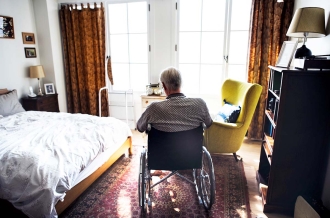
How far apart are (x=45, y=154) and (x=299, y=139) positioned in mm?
2111

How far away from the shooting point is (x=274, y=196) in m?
1.94

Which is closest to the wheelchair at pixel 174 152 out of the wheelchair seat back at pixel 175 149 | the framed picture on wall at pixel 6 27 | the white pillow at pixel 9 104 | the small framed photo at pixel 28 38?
the wheelchair seat back at pixel 175 149

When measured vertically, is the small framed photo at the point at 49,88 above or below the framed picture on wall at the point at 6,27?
below

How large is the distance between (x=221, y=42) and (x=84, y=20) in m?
2.40

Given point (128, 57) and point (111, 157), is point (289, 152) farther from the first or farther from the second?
point (128, 57)

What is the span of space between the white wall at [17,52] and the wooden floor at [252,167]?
209 cm

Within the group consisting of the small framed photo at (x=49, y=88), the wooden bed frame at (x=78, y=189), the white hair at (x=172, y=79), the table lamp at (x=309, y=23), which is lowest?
the wooden bed frame at (x=78, y=189)

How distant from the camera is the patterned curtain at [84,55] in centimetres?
389

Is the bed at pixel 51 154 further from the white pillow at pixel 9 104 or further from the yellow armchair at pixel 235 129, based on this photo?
the yellow armchair at pixel 235 129

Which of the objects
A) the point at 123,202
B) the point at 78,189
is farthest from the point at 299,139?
the point at 78,189

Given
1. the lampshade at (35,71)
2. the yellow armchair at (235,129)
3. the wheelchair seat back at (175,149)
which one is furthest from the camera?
the lampshade at (35,71)

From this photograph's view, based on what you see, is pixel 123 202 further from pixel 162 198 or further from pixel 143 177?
pixel 143 177

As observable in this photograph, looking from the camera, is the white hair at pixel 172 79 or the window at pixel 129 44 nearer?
the white hair at pixel 172 79

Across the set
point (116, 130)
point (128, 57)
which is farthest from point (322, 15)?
point (128, 57)
